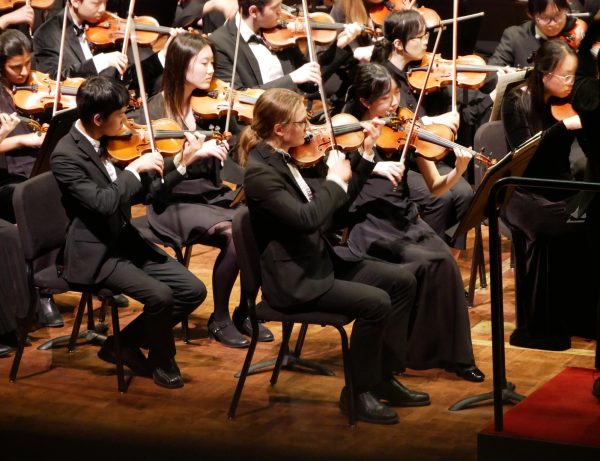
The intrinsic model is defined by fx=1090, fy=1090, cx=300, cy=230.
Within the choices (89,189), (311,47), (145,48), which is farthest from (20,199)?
(145,48)

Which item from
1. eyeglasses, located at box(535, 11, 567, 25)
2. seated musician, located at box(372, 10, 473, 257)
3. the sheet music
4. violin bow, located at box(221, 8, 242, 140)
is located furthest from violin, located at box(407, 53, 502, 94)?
violin bow, located at box(221, 8, 242, 140)

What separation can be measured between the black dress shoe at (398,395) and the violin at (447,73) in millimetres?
1460

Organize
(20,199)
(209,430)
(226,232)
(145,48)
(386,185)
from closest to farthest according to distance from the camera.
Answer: (209,430) < (20,199) < (386,185) < (226,232) < (145,48)

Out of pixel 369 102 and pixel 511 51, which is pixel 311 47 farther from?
pixel 511 51

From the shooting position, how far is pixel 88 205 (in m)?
3.70

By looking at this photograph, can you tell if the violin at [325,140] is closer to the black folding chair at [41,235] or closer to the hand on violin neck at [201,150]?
the hand on violin neck at [201,150]

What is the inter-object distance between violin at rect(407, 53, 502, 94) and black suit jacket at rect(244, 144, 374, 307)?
4.30 ft

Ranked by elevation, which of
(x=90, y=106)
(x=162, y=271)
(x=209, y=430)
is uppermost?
(x=90, y=106)

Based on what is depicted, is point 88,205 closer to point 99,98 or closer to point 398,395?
point 99,98

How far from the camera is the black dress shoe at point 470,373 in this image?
385 cm

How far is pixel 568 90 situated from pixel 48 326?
7.52 ft

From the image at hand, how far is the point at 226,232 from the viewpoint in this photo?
428cm

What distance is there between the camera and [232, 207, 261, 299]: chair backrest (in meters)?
3.46

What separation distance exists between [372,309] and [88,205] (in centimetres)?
103
